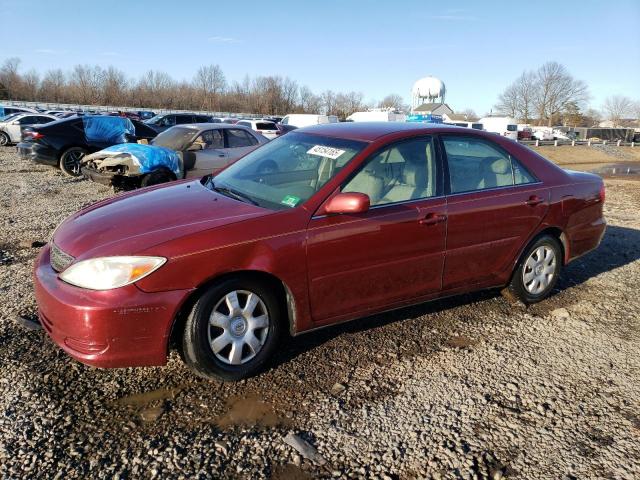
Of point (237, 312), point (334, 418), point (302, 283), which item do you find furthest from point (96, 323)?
point (334, 418)

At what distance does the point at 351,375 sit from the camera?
10.9ft

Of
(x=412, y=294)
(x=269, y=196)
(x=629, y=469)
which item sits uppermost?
(x=269, y=196)

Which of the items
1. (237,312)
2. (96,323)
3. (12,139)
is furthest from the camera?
(12,139)

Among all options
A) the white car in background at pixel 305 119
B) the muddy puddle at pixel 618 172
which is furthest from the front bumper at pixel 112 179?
the white car in background at pixel 305 119

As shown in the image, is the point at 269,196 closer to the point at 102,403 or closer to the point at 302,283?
the point at 302,283

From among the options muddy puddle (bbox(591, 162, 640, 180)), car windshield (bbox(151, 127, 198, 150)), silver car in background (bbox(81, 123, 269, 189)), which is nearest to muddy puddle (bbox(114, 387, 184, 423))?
silver car in background (bbox(81, 123, 269, 189))

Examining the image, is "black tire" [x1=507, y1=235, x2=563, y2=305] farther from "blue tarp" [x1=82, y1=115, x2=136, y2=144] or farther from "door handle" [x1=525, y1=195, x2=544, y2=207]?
"blue tarp" [x1=82, y1=115, x2=136, y2=144]

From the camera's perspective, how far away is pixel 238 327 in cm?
310

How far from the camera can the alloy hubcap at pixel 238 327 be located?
3.04m

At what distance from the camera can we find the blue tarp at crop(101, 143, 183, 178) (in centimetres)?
863

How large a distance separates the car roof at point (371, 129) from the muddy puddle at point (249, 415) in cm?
203

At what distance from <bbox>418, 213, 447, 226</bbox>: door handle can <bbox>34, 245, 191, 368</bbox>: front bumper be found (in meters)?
1.78

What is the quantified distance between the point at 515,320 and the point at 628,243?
12.4 ft

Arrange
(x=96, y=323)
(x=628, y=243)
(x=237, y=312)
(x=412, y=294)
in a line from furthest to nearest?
(x=628, y=243), (x=412, y=294), (x=237, y=312), (x=96, y=323)
